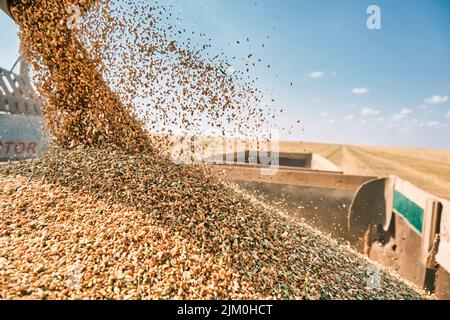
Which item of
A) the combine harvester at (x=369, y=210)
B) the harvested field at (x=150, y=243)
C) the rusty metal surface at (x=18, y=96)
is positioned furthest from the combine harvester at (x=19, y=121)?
the combine harvester at (x=369, y=210)

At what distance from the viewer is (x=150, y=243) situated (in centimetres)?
223

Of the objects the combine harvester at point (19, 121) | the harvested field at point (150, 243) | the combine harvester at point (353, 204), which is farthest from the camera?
the combine harvester at point (19, 121)

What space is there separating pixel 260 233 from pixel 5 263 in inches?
75.8

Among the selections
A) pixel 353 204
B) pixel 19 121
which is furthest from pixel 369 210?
pixel 19 121

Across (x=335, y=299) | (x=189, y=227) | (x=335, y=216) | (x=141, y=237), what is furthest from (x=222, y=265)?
(x=335, y=216)

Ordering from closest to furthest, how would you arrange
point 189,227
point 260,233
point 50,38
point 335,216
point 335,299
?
point 335,299 → point 189,227 → point 260,233 → point 50,38 → point 335,216

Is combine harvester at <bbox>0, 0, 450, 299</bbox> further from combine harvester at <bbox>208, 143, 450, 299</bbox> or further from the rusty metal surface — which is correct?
the rusty metal surface

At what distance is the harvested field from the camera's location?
6.33ft

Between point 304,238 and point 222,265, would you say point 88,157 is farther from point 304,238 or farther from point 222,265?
point 304,238

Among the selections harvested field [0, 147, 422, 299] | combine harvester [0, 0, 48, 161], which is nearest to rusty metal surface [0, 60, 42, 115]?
combine harvester [0, 0, 48, 161]

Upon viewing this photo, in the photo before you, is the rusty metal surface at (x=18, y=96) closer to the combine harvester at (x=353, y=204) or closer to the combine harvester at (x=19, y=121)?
the combine harvester at (x=19, y=121)

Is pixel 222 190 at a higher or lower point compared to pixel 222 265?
higher

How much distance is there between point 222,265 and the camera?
2.16 metres

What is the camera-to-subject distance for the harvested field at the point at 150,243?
193 centimetres
